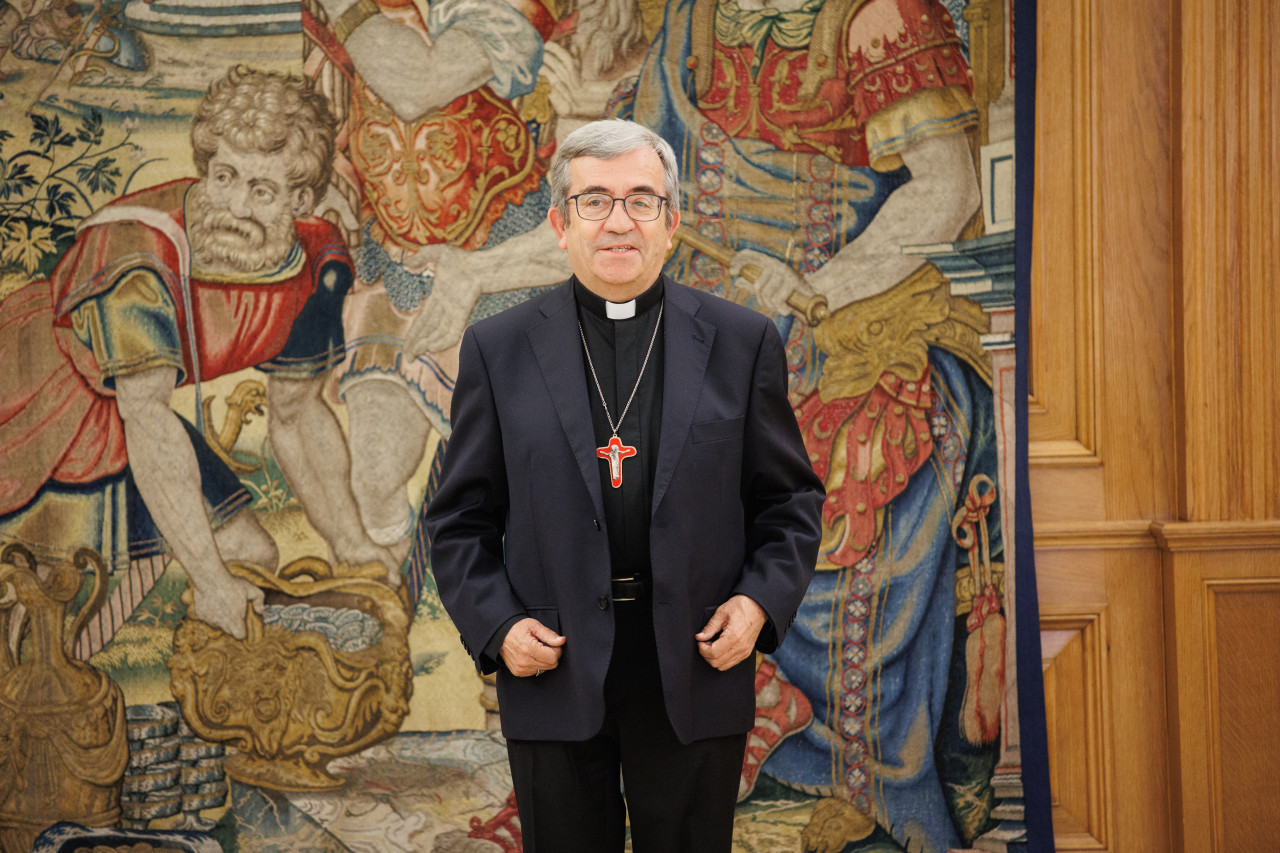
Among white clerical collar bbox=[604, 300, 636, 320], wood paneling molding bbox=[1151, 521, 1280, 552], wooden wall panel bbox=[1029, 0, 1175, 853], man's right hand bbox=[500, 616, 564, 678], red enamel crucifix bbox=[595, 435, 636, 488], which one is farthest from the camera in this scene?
wooden wall panel bbox=[1029, 0, 1175, 853]

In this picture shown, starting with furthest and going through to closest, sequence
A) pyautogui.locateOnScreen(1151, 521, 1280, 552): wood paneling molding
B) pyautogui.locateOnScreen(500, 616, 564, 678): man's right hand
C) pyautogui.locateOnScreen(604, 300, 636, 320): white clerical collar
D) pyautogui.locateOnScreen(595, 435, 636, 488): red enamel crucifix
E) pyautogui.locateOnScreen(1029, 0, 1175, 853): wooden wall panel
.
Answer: pyautogui.locateOnScreen(1029, 0, 1175, 853): wooden wall panel → pyautogui.locateOnScreen(1151, 521, 1280, 552): wood paneling molding → pyautogui.locateOnScreen(604, 300, 636, 320): white clerical collar → pyautogui.locateOnScreen(595, 435, 636, 488): red enamel crucifix → pyautogui.locateOnScreen(500, 616, 564, 678): man's right hand

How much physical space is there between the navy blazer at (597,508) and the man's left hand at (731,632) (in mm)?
23

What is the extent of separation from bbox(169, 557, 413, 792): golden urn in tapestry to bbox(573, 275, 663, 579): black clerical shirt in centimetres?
146

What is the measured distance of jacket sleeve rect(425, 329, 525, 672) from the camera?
5.87ft

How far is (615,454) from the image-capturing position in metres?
1.85

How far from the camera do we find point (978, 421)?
2.99 metres

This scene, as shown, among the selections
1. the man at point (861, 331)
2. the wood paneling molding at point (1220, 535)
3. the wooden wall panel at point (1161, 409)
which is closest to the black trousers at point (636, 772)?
the man at point (861, 331)

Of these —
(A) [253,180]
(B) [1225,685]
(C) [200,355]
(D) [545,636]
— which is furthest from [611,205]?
(B) [1225,685]

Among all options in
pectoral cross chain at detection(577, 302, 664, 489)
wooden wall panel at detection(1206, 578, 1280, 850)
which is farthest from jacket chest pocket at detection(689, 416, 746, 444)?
wooden wall panel at detection(1206, 578, 1280, 850)

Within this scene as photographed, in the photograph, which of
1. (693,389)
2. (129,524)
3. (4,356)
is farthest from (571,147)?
(4,356)

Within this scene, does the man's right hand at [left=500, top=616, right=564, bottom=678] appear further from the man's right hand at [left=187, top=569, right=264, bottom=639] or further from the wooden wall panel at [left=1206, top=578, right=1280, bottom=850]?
the wooden wall panel at [left=1206, top=578, right=1280, bottom=850]

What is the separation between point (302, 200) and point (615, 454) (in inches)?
70.9

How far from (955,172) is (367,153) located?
1.94 meters

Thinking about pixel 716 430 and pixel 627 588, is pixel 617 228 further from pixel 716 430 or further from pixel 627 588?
pixel 627 588
